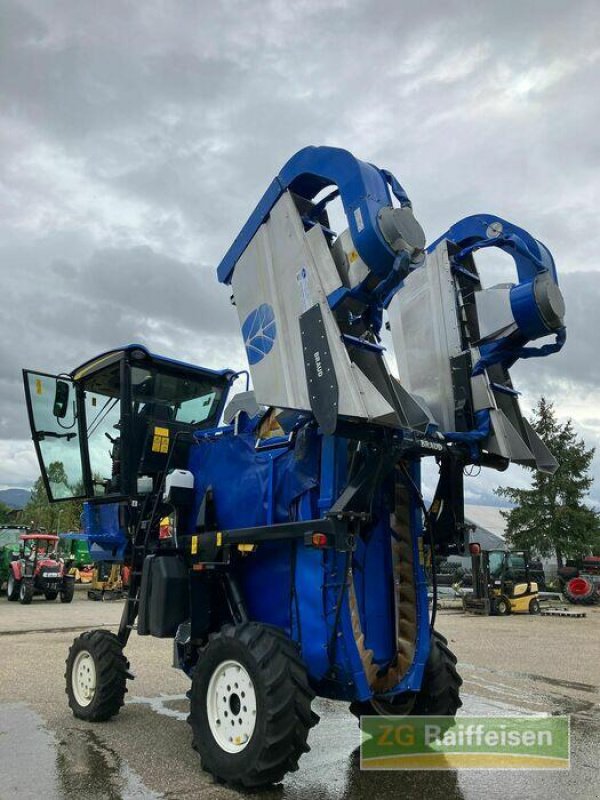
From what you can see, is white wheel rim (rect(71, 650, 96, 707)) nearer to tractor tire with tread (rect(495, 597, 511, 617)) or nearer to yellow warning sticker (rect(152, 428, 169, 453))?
yellow warning sticker (rect(152, 428, 169, 453))

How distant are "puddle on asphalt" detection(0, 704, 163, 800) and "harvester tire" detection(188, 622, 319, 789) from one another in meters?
0.52

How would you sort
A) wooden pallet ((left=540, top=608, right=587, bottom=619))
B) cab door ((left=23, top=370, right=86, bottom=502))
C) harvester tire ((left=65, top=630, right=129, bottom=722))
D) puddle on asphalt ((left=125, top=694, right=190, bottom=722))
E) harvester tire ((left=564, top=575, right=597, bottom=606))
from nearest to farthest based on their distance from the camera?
harvester tire ((left=65, top=630, right=129, bottom=722)) → puddle on asphalt ((left=125, top=694, right=190, bottom=722)) → cab door ((left=23, top=370, right=86, bottom=502)) → wooden pallet ((left=540, top=608, right=587, bottom=619)) → harvester tire ((left=564, top=575, right=597, bottom=606))

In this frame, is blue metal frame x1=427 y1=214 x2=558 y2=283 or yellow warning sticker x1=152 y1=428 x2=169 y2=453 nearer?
blue metal frame x1=427 y1=214 x2=558 y2=283

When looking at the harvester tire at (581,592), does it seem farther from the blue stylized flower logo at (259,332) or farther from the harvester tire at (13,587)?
the blue stylized flower logo at (259,332)

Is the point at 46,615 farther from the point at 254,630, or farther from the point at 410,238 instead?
the point at 410,238

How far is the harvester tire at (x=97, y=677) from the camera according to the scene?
615 cm

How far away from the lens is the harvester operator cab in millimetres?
6414

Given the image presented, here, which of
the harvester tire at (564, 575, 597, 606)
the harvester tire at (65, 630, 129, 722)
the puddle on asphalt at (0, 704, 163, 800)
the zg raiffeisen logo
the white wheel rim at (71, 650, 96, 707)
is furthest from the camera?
the harvester tire at (564, 575, 597, 606)

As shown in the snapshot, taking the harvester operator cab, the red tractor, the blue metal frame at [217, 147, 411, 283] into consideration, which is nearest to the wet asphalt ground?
the harvester operator cab

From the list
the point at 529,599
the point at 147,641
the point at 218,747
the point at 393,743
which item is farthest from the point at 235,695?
the point at 529,599

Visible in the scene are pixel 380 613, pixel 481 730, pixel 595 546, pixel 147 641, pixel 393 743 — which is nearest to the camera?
pixel 380 613

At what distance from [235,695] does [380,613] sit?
1199 mm

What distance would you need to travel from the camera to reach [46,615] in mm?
17391

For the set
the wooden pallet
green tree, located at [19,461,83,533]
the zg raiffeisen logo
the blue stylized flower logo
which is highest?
green tree, located at [19,461,83,533]
